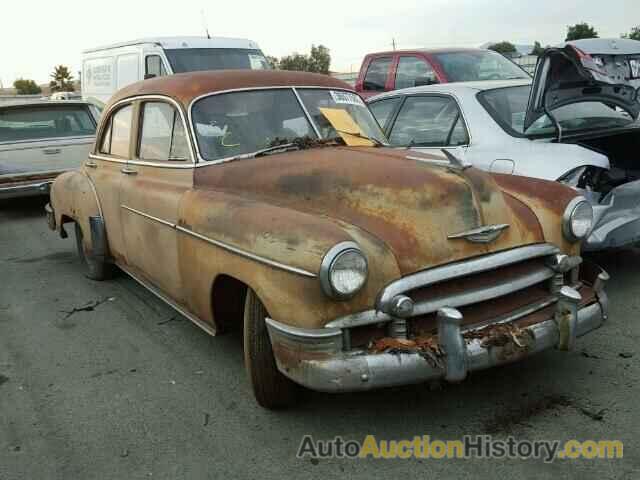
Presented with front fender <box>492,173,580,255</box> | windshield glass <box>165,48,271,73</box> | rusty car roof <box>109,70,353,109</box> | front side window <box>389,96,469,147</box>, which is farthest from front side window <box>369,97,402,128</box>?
windshield glass <box>165,48,271,73</box>

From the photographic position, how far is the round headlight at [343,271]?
2684mm

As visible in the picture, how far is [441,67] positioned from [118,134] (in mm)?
4979

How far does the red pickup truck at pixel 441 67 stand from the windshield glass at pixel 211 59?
2332 millimetres

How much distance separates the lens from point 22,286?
5.69m

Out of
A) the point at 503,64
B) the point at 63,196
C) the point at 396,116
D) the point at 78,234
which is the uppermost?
the point at 503,64

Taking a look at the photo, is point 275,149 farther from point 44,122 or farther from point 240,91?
point 44,122

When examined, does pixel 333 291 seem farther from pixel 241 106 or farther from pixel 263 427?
pixel 241 106

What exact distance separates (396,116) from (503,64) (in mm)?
3265

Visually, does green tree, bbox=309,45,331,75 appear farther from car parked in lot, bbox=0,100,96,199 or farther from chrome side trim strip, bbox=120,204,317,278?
chrome side trim strip, bbox=120,204,317,278

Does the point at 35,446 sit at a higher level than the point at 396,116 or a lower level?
lower

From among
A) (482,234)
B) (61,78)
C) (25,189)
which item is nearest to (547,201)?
(482,234)

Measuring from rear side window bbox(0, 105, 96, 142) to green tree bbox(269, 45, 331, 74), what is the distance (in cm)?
3409

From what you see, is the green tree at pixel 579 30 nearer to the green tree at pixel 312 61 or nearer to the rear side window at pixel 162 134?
the green tree at pixel 312 61

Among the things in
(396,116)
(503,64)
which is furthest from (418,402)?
(503,64)
